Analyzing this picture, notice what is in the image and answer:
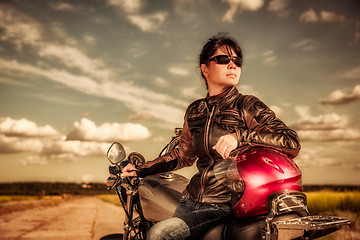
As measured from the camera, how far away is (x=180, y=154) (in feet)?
9.98

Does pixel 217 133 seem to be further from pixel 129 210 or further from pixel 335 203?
pixel 335 203

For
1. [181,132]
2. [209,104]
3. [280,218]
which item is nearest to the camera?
[280,218]

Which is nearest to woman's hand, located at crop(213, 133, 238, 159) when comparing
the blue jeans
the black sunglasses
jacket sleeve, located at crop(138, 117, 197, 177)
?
the blue jeans

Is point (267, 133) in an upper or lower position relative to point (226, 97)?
lower

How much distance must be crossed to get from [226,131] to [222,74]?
477 millimetres

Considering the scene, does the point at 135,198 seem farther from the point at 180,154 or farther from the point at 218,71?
the point at 218,71

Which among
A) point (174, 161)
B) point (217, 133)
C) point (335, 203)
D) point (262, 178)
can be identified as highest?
point (217, 133)

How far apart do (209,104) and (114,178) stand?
41.1 inches

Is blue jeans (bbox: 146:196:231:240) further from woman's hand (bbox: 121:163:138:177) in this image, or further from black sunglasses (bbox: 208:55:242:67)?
black sunglasses (bbox: 208:55:242:67)

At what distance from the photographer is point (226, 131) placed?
2.32m

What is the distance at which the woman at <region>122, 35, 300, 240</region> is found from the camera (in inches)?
80.4

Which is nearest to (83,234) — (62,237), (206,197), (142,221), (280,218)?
(62,237)

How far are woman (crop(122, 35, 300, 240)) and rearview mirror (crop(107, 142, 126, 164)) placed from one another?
0.33 ft

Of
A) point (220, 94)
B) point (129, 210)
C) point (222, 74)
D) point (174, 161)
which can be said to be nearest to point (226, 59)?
point (222, 74)
